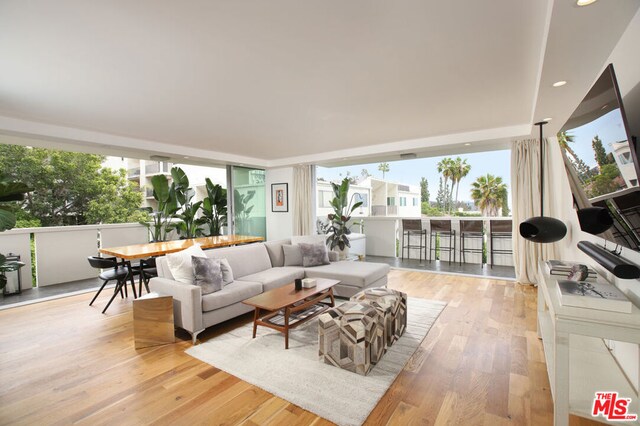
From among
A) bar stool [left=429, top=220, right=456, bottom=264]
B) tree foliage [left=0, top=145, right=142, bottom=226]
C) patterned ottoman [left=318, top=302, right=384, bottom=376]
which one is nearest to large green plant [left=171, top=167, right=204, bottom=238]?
tree foliage [left=0, top=145, right=142, bottom=226]

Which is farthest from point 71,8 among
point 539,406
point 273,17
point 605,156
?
point 539,406

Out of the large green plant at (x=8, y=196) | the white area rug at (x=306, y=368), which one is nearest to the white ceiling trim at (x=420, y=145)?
the white area rug at (x=306, y=368)

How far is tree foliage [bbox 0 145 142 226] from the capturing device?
769 cm

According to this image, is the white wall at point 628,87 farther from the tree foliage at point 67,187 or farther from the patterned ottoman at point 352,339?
the tree foliage at point 67,187

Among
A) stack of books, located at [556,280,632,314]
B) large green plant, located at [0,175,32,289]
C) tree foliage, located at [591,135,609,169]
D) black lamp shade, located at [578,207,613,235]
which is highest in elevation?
tree foliage, located at [591,135,609,169]

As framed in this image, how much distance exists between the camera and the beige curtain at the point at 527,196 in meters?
4.48

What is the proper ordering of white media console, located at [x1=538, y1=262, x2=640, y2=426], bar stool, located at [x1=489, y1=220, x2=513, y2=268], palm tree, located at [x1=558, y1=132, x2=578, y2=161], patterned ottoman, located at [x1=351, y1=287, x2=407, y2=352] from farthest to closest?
bar stool, located at [x1=489, y1=220, x2=513, y2=268] < patterned ottoman, located at [x1=351, y1=287, x2=407, y2=352] < palm tree, located at [x1=558, y1=132, x2=578, y2=161] < white media console, located at [x1=538, y1=262, x2=640, y2=426]

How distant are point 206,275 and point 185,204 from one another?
Result: 3.79 metres

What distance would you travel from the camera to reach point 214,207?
700cm

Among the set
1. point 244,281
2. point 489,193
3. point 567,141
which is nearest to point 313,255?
point 244,281

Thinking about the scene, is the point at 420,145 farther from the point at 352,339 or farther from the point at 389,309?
the point at 352,339

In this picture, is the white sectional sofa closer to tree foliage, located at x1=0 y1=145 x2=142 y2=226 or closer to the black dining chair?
the black dining chair

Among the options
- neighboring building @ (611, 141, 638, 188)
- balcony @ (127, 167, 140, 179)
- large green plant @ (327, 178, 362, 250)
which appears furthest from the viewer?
balcony @ (127, 167, 140, 179)

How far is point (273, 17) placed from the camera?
1810 mm
